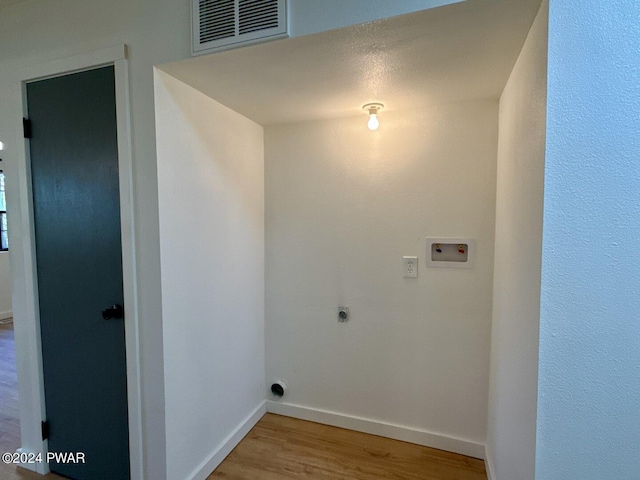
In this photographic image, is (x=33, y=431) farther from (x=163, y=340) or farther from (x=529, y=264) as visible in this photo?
(x=529, y=264)

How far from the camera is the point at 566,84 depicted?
0.89m

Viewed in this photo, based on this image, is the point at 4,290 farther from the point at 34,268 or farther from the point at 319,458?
the point at 319,458

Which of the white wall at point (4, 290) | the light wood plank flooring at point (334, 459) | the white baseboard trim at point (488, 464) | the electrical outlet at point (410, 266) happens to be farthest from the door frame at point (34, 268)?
the white wall at point (4, 290)

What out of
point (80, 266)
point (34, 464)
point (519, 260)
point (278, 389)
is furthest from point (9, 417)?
point (519, 260)

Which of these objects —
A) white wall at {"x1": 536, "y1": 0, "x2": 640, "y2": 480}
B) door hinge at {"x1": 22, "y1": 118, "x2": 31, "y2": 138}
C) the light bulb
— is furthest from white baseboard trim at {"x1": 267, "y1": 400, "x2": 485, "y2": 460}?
door hinge at {"x1": 22, "y1": 118, "x2": 31, "y2": 138}

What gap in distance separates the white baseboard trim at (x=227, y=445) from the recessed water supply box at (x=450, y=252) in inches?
65.0

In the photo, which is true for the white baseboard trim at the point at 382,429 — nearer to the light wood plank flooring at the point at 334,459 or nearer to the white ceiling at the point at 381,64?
the light wood plank flooring at the point at 334,459

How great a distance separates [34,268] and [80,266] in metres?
0.35

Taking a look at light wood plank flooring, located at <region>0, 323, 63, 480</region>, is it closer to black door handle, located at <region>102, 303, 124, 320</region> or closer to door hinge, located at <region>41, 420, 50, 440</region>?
door hinge, located at <region>41, 420, 50, 440</region>

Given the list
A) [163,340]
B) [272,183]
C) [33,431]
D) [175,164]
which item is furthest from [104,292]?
[272,183]

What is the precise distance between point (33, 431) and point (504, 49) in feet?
10.2

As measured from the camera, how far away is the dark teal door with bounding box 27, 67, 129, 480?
5.14 feet

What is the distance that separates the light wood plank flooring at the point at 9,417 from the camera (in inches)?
70.4

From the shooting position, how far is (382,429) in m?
2.14
